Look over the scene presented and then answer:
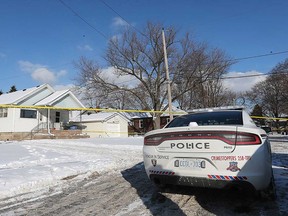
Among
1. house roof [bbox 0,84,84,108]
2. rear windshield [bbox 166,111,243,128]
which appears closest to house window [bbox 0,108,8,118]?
house roof [bbox 0,84,84,108]

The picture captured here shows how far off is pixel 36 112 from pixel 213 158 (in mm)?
27303

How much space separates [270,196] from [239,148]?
113 centimetres

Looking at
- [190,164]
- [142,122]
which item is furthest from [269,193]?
[142,122]

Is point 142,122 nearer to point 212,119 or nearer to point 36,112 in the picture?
point 36,112

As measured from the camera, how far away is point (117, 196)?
15.7 feet

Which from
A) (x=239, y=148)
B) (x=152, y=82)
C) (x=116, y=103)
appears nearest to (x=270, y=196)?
(x=239, y=148)

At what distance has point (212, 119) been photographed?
4984 mm

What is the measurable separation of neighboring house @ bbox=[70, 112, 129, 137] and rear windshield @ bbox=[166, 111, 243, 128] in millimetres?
30492

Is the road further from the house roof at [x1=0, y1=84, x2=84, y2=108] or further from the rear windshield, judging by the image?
the house roof at [x1=0, y1=84, x2=84, y2=108]

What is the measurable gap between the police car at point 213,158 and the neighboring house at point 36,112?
21.7 m

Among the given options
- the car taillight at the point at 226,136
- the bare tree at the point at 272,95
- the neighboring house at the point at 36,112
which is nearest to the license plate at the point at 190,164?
the car taillight at the point at 226,136

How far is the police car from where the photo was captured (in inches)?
143

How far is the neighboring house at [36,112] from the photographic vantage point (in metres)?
26.2

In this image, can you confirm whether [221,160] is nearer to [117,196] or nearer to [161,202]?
[161,202]
